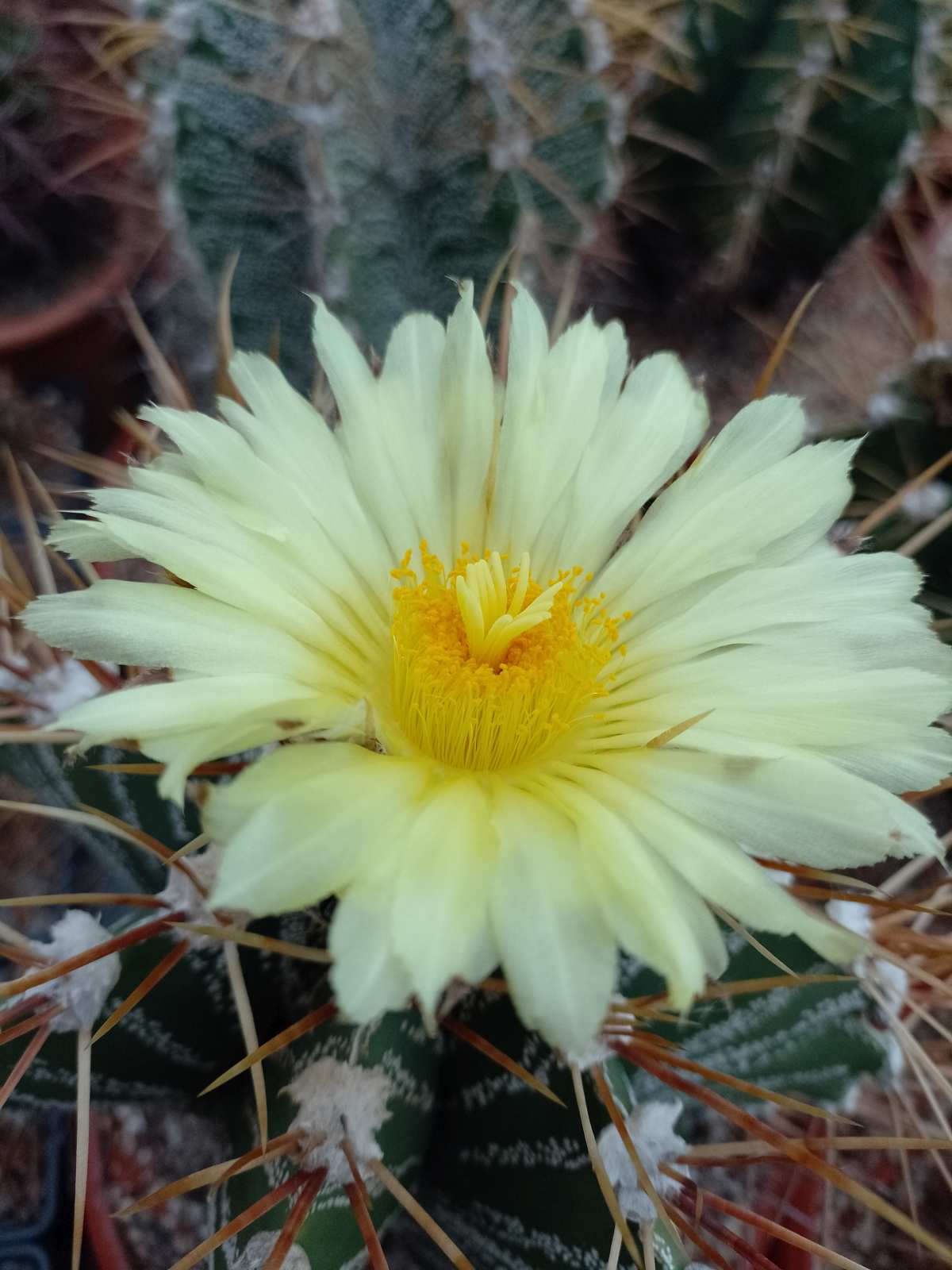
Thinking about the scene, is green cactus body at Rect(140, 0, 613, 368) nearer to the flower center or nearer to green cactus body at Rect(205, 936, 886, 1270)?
the flower center

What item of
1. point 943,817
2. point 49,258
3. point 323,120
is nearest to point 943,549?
point 943,817

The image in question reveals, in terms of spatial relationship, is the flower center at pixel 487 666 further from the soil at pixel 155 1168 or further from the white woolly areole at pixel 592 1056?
the soil at pixel 155 1168

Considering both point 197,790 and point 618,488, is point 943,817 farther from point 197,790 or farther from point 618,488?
point 197,790

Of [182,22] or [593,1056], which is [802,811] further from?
[182,22]

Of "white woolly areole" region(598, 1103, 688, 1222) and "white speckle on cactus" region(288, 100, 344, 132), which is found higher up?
"white speckle on cactus" region(288, 100, 344, 132)

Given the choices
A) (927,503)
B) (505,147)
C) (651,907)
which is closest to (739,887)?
(651,907)

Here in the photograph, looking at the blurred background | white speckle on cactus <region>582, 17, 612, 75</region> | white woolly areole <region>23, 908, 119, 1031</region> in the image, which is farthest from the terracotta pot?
white woolly areole <region>23, 908, 119, 1031</region>
